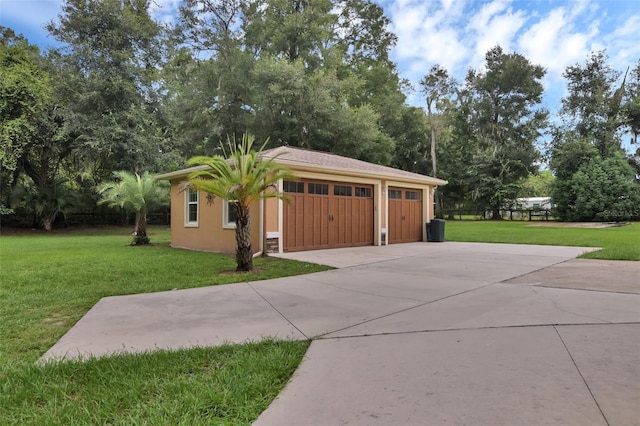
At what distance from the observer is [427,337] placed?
3725 mm

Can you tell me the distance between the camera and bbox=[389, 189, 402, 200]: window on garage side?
14695 millimetres

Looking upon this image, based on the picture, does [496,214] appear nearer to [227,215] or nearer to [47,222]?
[227,215]

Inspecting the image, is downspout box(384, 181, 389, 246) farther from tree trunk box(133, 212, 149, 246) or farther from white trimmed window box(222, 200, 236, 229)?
tree trunk box(133, 212, 149, 246)

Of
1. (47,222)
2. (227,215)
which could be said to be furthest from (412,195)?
(47,222)

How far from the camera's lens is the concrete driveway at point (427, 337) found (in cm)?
242

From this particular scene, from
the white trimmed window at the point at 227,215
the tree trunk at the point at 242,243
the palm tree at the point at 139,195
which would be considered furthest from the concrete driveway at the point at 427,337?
the palm tree at the point at 139,195

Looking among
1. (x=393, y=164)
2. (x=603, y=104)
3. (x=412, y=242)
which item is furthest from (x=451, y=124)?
(x=412, y=242)

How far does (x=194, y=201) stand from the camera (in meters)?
13.6

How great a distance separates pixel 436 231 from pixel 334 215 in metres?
5.26

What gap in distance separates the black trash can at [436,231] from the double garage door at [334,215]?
103 cm

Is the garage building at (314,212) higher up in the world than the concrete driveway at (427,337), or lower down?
higher up

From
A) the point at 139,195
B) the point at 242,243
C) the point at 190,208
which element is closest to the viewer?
the point at 242,243

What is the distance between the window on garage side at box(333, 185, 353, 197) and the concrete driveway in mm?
5671

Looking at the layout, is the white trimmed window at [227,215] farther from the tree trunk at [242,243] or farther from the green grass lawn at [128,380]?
the green grass lawn at [128,380]
